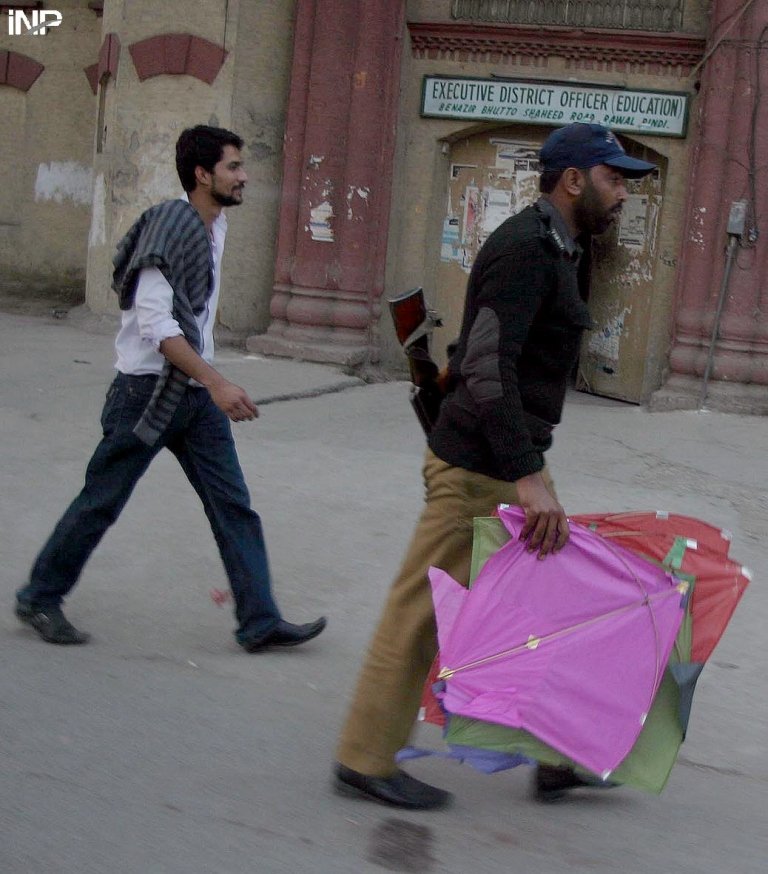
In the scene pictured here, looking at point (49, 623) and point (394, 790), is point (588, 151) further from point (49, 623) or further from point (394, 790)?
point (49, 623)

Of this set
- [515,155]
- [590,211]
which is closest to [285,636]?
[590,211]

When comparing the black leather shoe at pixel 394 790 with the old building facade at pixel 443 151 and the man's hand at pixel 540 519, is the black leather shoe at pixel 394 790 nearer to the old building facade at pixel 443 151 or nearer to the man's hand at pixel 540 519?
the man's hand at pixel 540 519

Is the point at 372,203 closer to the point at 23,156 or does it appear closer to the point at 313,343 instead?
the point at 313,343

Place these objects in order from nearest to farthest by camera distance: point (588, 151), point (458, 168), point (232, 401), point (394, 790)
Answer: point (588, 151) → point (394, 790) → point (232, 401) → point (458, 168)

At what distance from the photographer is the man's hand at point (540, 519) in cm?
331

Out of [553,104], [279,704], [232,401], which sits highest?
[553,104]

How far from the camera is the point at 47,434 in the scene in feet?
26.9

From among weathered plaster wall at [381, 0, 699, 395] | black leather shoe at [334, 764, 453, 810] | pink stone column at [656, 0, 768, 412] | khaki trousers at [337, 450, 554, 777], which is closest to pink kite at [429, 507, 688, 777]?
khaki trousers at [337, 450, 554, 777]

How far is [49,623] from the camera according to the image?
15.8ft

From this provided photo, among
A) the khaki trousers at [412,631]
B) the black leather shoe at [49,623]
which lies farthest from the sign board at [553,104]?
the khaki trousers at [412,631]

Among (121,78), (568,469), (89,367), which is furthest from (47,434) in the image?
(121,78)

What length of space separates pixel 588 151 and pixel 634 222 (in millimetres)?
8015

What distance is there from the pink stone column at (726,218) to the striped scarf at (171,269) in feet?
21.6

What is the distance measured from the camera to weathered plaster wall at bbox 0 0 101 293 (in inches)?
568
